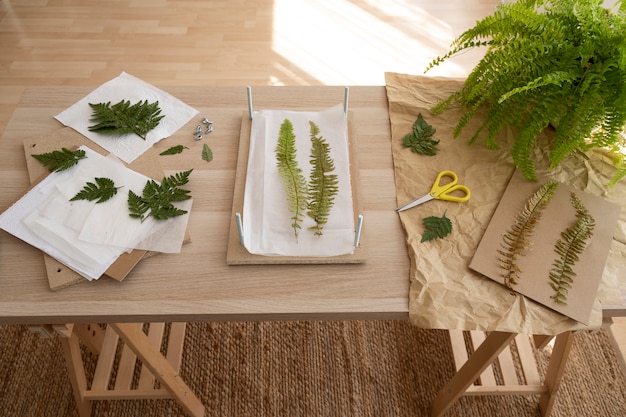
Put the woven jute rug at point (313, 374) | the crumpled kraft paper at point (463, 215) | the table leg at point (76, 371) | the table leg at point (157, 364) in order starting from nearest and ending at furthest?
the crumpled kraft paper at point (463, 215) < the table leg at point (157, 364) < the table leg at point (76, 371) < the woven jute rug at point (313, 374)

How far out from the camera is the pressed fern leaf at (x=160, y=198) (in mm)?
996

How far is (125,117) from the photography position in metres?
1.17

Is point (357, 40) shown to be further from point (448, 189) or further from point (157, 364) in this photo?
point (157, 364)

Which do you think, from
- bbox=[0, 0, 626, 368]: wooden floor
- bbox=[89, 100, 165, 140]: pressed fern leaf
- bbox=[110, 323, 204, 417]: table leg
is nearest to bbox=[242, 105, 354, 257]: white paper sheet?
bbox=[89, 100, 165, 140]: pressed fern leaf

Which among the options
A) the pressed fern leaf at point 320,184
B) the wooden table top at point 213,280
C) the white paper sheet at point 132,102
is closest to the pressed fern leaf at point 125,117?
the white paper sheet at point 132,102

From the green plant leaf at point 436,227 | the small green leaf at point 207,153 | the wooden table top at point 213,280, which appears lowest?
the wooden table top at point 213,280

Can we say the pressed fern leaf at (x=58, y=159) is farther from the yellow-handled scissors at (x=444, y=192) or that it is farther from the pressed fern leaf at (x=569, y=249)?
the pressed fern leaf at (x=569, y=249)

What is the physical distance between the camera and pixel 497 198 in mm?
1060

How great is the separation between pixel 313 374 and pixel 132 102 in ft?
3.27

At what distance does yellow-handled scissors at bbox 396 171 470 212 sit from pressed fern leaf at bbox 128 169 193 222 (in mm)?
456

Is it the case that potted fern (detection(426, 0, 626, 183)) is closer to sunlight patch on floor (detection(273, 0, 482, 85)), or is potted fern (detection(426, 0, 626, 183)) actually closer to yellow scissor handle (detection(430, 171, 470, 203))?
yellow scissor handle (detection(430, 171, 470, 203))

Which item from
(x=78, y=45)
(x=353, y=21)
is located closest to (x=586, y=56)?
(x=353, y=21)

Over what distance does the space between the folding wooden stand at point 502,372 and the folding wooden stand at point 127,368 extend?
2.50 ft

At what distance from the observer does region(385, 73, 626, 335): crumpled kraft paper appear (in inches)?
35.1
